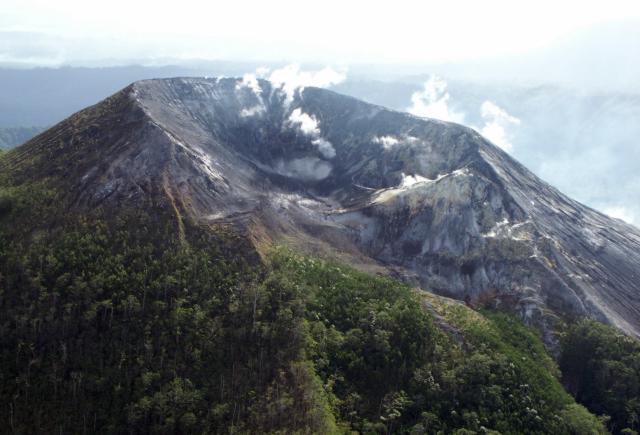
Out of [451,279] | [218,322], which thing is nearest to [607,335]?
[451,279]

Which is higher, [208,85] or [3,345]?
[208,85]

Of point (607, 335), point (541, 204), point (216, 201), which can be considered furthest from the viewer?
point (541, 204)

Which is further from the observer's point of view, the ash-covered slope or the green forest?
the ash-covered slope

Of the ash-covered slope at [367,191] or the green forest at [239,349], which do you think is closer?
the green forest at [239,349]

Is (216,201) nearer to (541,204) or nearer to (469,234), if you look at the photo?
(469,234)

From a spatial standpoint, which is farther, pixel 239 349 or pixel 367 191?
pixel 367 191
